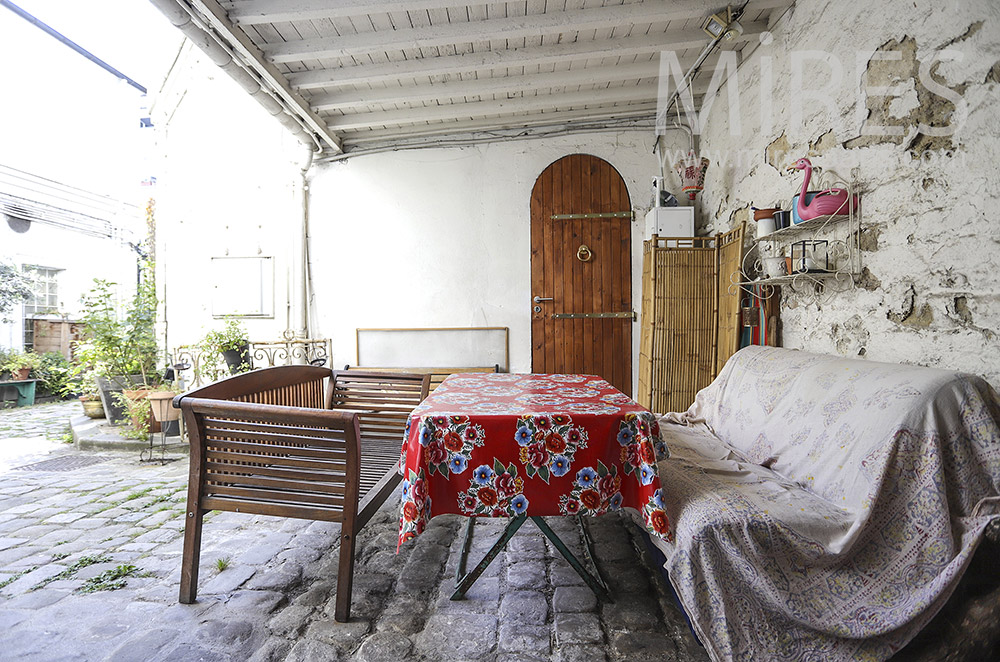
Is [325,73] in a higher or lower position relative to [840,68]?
higher

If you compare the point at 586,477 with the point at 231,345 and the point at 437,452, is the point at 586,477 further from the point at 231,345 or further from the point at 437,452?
the point at 231,345

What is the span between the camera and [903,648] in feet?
4.50

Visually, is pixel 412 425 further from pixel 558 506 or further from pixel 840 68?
pixel 840 68

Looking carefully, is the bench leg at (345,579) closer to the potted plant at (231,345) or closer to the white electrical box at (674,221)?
the white electrical box at (674,221)

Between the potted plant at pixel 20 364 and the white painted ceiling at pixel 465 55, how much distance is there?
5.63 m

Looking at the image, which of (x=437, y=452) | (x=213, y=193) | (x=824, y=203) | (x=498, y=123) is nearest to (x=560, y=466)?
(x=437, y=452)

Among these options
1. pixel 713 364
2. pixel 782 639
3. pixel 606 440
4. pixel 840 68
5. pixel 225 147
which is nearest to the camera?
pixel 782 639

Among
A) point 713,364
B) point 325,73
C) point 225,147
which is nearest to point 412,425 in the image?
point 713,364

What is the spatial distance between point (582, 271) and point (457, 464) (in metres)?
3.36

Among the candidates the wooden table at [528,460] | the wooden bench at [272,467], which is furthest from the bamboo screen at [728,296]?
the wooden bench at [272,467]

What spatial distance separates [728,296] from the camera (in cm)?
328

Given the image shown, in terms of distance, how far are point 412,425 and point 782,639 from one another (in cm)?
130

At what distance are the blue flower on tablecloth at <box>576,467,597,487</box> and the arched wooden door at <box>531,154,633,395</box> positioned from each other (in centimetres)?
305

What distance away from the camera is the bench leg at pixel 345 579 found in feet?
5.35
